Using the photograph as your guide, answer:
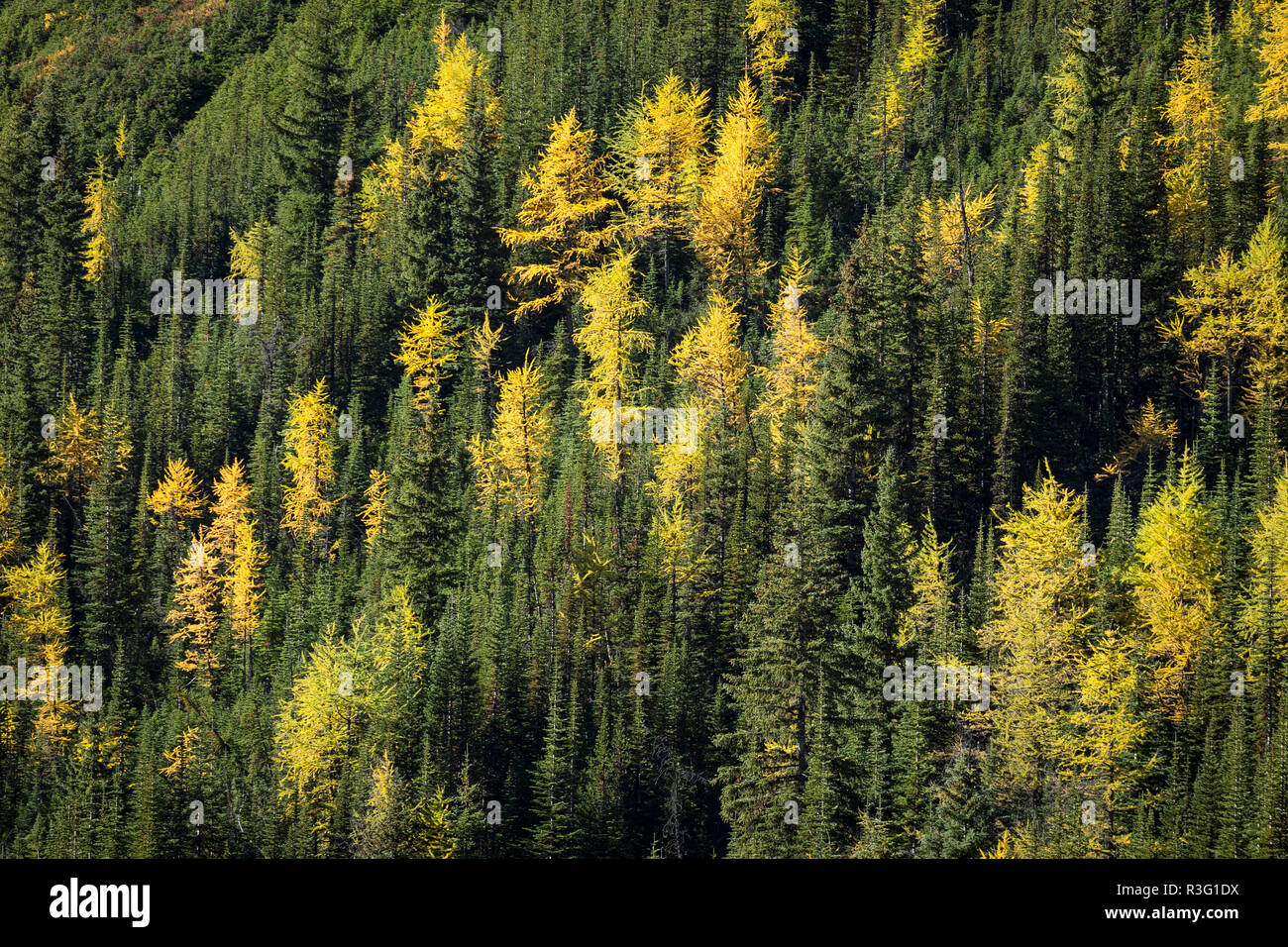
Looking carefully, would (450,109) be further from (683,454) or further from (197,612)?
(683,454)

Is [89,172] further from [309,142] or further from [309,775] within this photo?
[309,775]

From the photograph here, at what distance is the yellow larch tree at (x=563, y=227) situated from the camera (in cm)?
8431

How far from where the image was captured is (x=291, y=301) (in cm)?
9456

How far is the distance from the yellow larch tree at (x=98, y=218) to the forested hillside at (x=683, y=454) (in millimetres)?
638

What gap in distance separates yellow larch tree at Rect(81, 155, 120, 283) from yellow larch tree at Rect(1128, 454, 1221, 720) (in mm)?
79176

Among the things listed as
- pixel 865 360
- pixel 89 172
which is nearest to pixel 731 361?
pixel 865 360

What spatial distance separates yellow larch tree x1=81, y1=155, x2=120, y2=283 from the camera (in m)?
112

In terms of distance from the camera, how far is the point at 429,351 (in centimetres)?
8419

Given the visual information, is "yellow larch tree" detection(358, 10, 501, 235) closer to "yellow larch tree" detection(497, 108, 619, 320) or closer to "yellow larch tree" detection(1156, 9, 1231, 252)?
"yellow larch tree" detection(497, 108, 619, 320)

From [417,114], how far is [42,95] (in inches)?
2901

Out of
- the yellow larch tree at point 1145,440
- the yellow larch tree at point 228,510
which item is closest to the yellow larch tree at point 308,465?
the yellow larch tree at point 228,510

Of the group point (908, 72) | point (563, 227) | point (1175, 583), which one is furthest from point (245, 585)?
point (908, 72)

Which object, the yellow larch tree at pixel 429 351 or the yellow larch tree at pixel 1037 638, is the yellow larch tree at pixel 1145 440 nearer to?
the yellow larch tree at pixel 1037 638

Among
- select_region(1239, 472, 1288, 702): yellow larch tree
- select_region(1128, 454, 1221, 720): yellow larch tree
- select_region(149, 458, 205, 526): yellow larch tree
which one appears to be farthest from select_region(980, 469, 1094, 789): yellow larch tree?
select_region(149, 458, 205, 526): yellow larch tree
